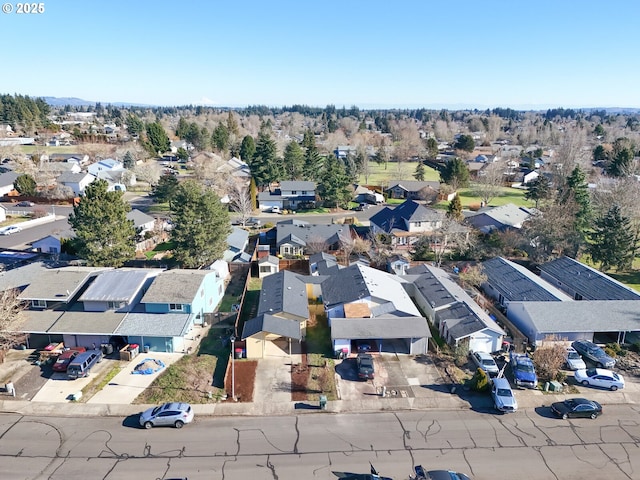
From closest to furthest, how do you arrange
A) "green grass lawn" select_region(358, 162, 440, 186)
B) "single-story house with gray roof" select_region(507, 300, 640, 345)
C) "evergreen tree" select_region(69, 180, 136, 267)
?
"single-story house with gray roof" select_region(507, 300, 640, 345), "evergreen tree" select_region(69, 180, 136, 267), "green grass lawn" select_region(358, 162, 440, 186)

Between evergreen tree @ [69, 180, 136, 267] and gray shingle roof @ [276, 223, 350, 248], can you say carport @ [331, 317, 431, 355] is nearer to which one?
gray shingle roof @ [276, 223, 350, 248]

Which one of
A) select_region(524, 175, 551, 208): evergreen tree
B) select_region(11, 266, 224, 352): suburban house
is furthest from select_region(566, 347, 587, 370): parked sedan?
select_region(524, 175, 551, 208): evergreen tree

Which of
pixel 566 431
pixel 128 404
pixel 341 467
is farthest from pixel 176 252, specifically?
pixel 566 431

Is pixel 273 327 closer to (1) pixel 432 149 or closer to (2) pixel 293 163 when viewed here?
(2) pixel 293 163

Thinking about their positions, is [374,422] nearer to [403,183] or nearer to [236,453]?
[236,453]

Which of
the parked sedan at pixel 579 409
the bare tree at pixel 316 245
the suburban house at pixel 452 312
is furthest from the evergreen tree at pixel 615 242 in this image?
the bare tree at pixel 316 245

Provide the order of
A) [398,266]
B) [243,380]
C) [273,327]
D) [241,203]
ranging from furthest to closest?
[241,203] → [398,266] → [273,327] → [243,380]

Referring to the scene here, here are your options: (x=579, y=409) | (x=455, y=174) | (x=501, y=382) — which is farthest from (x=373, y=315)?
(x=455, y=174)

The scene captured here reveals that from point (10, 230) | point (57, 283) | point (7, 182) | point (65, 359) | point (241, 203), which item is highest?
point (7, 182)
